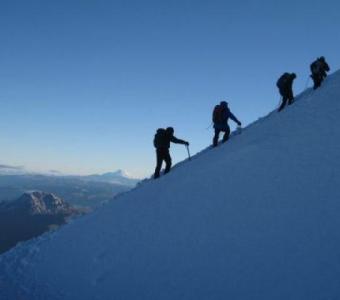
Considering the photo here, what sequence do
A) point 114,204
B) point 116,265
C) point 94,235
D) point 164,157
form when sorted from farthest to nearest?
1. point 164,157
2. point 114,204
3. point 94,235
4. point 116,265

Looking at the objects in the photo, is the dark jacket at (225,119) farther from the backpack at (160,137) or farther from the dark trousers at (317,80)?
the dark trousers at (317,80)

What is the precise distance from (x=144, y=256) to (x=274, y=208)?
3725 mm

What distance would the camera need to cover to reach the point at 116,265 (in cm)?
1090

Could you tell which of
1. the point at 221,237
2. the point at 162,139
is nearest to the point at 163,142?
the point at 162,139

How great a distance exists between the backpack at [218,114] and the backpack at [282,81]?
4.39 m

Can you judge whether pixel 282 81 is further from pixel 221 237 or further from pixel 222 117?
pixel 221 237

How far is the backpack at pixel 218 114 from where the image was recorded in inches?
768

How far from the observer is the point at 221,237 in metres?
10.0

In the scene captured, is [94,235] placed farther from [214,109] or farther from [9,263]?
[214,109]

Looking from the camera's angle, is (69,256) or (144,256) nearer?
(144,256)

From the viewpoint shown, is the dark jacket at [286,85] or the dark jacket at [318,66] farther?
the dark jacket at [318,66]

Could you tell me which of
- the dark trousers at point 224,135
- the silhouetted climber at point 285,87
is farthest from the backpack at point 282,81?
the dark trousers at point 224,135

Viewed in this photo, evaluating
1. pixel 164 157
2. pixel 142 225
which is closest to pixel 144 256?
pixel 142 225

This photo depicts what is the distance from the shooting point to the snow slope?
8.22 metres
